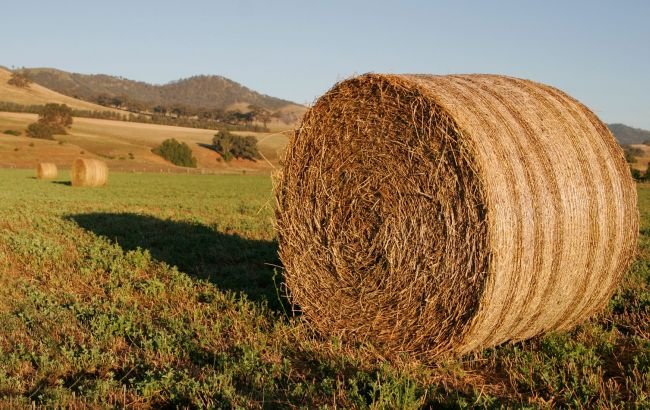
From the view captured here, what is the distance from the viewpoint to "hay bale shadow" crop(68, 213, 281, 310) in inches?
348

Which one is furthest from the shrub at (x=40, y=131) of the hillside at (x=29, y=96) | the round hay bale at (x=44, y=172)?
the round hay bale at (x=44, y=172)

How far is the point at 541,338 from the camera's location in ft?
20.7

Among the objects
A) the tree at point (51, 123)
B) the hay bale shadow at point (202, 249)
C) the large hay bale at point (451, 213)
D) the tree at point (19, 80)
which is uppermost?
the tree at point (19, 80)

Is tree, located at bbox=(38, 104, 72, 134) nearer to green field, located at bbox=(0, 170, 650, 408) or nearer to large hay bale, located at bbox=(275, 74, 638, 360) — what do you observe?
green field, located at bbox=(0, 170, 650, 408)

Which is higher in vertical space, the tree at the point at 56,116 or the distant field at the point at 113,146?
the tree at the point at 56,116

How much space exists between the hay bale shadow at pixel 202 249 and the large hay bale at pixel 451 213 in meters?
1.05

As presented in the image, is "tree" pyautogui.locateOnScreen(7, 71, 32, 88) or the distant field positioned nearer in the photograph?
the distant field

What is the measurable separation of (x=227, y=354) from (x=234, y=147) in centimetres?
8879

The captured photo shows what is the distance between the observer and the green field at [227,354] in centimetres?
475

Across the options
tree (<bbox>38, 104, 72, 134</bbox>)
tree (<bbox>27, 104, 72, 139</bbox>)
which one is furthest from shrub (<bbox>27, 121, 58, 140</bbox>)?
tree (<bbox>38, 104, 72, 134</bbox>)

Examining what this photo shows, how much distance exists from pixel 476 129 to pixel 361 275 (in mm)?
1850

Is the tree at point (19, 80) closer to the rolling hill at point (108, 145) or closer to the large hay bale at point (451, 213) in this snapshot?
the rolling hill at point (108, 145)

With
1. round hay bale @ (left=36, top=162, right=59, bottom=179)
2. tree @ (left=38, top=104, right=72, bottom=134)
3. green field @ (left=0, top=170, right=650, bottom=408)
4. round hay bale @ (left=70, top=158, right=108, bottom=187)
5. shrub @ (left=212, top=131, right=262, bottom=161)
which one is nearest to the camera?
green field @ (left=0, top=170, right=650, bottom=408)

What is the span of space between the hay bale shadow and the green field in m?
0.08
